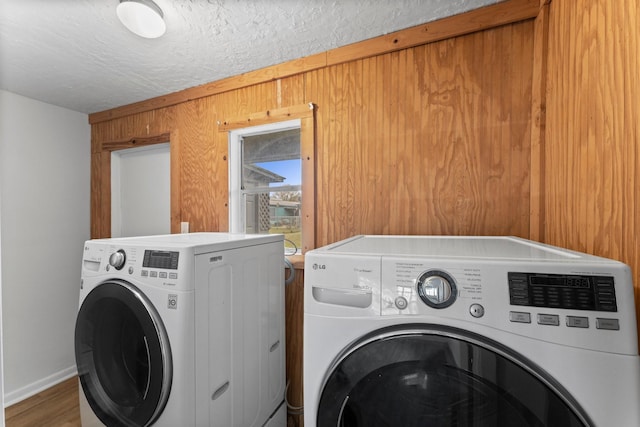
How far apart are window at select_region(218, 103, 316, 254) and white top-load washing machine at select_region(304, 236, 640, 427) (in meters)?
0.90

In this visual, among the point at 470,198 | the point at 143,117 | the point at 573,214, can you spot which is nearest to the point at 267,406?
the point at 470,198

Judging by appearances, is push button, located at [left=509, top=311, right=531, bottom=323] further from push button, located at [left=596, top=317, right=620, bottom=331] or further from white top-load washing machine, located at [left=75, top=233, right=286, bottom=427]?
white top-load washing machine, located at [left=75, top=233, right=286, bottom=427]

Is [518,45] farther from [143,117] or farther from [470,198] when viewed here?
[143,117]

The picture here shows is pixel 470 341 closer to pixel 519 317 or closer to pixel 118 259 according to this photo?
pixel 519 317

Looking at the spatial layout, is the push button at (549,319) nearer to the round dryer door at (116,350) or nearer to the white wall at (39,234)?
the round dryer door at (116,350)

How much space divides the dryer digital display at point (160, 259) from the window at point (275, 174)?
804mm

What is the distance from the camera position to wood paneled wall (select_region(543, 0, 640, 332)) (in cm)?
76

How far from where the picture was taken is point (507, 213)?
134cm

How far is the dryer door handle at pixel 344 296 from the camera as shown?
77cm

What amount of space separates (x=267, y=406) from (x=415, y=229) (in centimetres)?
120

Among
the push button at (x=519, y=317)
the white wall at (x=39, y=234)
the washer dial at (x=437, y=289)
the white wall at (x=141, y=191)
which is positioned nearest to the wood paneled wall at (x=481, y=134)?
the push button at (x=519, y=317)

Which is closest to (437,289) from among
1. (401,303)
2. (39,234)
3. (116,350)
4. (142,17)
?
(401,303)

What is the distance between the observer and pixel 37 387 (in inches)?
81.8

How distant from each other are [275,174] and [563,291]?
1.61 metres
